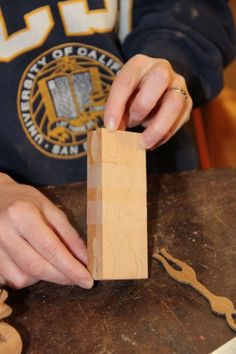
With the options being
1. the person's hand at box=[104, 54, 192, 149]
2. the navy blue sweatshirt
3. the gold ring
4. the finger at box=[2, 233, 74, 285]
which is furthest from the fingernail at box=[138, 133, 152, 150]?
the navy blue sweatshirt

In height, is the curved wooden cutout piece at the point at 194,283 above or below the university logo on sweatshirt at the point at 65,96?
below

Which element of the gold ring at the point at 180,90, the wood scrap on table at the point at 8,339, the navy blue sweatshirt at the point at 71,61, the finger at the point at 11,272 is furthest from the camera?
the navy blue sweatshirt at the point at 71,61

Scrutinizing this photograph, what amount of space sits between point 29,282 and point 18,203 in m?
0.12

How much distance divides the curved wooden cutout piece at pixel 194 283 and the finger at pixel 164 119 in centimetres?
18

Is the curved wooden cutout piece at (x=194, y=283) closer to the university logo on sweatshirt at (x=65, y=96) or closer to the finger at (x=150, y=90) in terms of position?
the finger at (x=150, y=90)

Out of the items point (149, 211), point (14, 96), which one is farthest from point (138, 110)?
point (14, 96)

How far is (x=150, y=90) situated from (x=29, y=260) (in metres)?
0.32

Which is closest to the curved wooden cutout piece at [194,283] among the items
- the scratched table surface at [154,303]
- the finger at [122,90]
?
the scratched table surface at [154,303]

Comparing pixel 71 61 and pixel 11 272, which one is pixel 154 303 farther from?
pixel 71 61

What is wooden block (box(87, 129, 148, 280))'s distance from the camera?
0.65m

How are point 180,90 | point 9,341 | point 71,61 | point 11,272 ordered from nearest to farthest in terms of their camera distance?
point 9,341
point 11,272
point 180,90
point 71,61

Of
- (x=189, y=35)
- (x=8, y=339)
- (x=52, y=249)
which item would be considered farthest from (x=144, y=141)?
A: (x=189, y=35)

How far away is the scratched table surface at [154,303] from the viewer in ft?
1.96

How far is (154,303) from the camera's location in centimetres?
66
